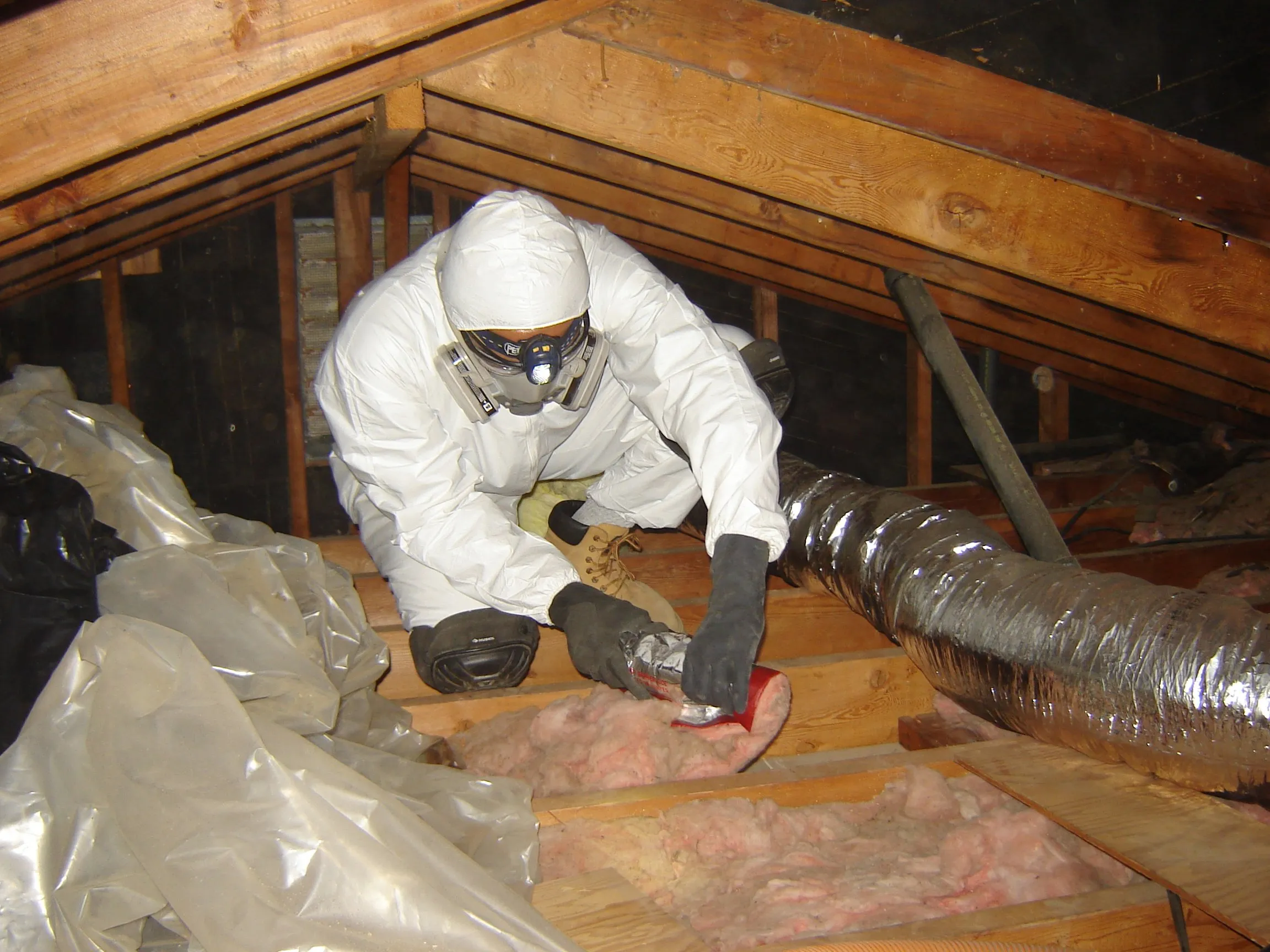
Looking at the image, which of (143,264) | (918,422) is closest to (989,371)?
(918,422)

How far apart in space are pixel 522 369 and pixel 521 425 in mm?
293

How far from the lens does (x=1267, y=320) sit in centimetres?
189

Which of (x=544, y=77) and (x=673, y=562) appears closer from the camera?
(x=544, y=77)

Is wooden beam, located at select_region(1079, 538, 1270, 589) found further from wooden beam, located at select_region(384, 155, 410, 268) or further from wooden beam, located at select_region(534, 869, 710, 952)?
wooden beam, located at select_region(384, 155, 410, 268)

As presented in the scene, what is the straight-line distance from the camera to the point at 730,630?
161 centimetres

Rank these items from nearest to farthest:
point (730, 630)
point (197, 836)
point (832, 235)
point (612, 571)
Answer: point (197, 836) < point (730, 630) < point (612, 571) < point (832, 235)

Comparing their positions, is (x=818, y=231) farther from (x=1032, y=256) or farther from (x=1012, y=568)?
(x=1012, y=568)

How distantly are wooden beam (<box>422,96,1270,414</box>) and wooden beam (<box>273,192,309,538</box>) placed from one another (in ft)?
3.79

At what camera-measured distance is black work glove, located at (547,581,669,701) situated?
1773mm

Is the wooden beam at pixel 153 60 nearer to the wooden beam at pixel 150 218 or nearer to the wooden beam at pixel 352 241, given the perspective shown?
the wooden beam at pixel 150 218

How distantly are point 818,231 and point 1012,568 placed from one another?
1.03 m

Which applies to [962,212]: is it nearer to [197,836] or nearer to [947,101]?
[947,101]

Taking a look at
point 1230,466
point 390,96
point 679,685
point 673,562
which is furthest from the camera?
point 1230,466

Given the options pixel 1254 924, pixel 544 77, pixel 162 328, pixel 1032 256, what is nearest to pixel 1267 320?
pixel 1032 256
